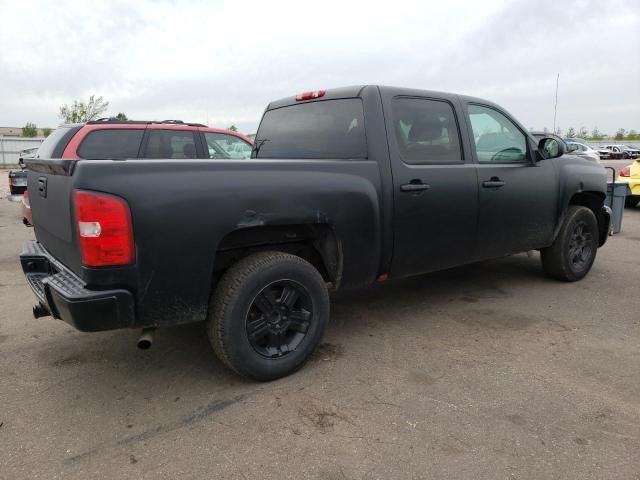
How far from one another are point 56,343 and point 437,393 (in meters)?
2.81

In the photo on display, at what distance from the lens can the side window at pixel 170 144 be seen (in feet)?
21.5

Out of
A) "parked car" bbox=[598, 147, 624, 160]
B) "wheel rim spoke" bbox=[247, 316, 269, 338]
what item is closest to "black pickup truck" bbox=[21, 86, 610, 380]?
"wheel rim spoke" bbox=[247, 316, 269, 338]

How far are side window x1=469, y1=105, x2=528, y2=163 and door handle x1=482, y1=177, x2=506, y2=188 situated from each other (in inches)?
7.3

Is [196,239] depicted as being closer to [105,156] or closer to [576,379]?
[576,379]

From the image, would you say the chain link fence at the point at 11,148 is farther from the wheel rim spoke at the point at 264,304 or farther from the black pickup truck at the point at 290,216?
the wheel rim spoke at the point at 264,304

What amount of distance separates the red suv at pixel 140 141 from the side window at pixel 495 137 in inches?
144

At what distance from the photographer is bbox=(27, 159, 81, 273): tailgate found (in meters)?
2.58

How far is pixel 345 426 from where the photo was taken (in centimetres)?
262

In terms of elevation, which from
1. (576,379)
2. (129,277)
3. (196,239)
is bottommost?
(576,379)

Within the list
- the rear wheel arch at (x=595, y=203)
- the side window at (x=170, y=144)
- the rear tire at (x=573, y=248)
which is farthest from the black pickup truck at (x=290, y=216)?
the side window at (x=170, y=144)

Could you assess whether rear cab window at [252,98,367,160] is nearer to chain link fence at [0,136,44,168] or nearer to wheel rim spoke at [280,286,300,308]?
wheel rim spoke at [280,286,300,308]

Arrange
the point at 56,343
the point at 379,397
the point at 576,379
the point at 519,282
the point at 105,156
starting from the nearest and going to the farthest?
the point at 379,397
the point at 576,379
the point at 56,343
the point at 519,282
the point at 105,156

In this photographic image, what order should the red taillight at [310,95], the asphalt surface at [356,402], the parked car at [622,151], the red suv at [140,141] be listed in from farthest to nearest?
1. the parked car at [622,151]
2. the red suv at [140,141]
3. the red taillight at [310,95]
4. the asphalt surface at [356,402]

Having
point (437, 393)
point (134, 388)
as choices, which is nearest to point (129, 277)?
point (134, 388)
